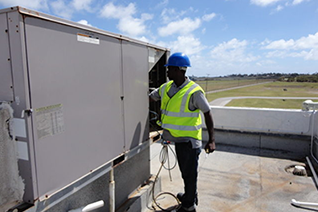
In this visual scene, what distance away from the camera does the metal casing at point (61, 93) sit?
1.50m

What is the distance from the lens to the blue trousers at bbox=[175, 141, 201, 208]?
302 cm

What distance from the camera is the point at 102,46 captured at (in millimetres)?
2195

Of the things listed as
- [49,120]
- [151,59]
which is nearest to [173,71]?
[151,59]

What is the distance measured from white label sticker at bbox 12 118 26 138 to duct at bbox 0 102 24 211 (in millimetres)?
25

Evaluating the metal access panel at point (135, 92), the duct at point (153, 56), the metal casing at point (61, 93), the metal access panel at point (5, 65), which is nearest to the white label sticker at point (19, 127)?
the metal casing at point (61, 93)

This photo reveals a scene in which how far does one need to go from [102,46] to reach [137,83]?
77cm

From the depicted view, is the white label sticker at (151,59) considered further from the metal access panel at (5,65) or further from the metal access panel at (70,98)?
the metal access panel at (5,65)

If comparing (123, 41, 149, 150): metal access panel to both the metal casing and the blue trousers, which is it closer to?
the metal casing

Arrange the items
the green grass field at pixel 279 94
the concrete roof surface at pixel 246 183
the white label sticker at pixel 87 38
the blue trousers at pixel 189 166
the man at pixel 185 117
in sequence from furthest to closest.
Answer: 1. the green grass field at pixel 279 94
2. the concrete roof surface at pixel 246 183
3. the blue trousers at pixel 189 166
4. the man at pixel 185 117
5. the white label sticker at pixel 87 38

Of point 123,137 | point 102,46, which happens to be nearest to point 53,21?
point 102,46

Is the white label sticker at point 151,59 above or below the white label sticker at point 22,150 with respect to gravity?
above

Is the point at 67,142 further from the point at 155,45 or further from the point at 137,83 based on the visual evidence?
the point at 155,45

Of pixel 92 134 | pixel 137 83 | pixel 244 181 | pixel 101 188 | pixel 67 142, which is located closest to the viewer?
pixel 67 142

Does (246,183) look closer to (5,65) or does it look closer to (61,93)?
(61,93)
